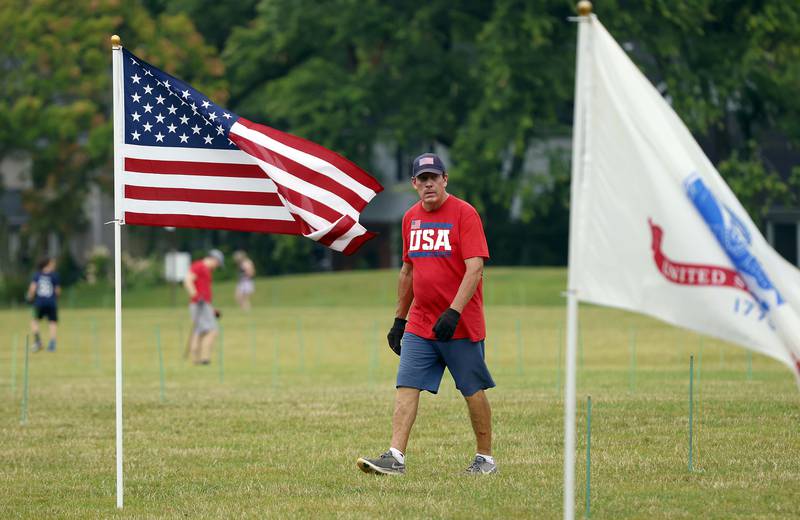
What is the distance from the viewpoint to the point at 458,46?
53.2 m

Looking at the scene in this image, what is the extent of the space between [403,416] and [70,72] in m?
41.1

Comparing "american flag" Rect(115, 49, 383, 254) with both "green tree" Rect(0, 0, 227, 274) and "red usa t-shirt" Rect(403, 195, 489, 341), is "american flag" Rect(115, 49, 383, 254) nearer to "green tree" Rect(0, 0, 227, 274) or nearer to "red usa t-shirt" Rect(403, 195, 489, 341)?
"red usa t-shirt" Rect(403, 195, 489, 341)

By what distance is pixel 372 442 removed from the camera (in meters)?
11.8

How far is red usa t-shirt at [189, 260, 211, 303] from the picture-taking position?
77.5 ft

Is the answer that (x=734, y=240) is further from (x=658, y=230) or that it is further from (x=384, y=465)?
(x=384, y=465)

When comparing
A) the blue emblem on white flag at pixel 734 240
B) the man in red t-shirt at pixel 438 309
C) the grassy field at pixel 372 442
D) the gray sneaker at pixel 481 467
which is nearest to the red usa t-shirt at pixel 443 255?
the man in red t-shirt at pixel 438 309

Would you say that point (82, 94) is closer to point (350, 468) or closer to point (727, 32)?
point (727, 32)

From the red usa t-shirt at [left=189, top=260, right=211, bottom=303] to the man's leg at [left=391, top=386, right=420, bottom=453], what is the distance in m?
14.1

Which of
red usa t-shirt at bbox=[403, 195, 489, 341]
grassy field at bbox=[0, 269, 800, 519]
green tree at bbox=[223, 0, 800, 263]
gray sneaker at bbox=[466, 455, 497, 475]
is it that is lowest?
grassy field at bbox=[0, 269, 800, 519]

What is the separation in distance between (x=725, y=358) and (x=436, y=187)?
49.7ft

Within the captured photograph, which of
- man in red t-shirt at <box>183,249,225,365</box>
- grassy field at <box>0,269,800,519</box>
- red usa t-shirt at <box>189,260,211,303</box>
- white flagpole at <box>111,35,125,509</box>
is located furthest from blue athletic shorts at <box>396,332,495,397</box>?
red usa t-shirt at <box>189,260,211,303</box>

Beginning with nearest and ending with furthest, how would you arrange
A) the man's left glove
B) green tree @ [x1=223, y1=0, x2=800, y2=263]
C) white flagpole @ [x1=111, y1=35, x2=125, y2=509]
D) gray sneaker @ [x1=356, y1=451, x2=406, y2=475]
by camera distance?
1. white flagpole @ [x1=111, y1=35, x2=125, y2=509]
2. the man's left glove
3. gray sneaker @ [x1=356, y1=451, x2=406, y2=475]
4. green tree @ [x1=223, y1=0, x2=800, y2=263]

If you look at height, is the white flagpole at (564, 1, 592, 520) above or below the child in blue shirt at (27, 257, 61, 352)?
above

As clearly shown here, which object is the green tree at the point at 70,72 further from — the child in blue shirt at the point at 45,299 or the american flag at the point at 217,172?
the american flag at the point at 217,172
